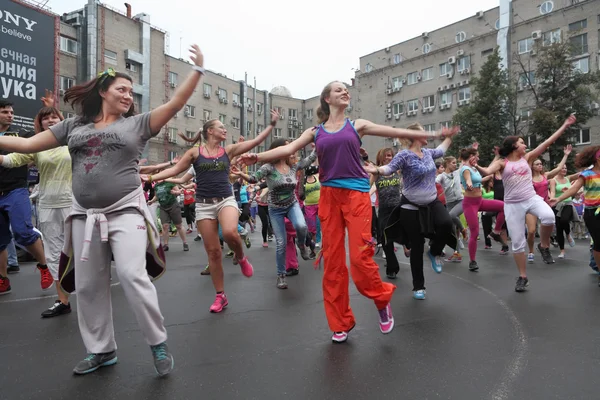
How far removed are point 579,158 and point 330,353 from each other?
516 centimetres

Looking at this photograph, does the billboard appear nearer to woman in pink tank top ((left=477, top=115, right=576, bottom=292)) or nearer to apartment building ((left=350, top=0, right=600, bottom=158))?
woman in pink tank top ((left=477, top=115, right=576, bottom=292))

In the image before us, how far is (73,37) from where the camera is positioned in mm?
36438

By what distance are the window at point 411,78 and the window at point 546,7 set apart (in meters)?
12.3

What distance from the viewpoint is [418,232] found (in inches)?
226

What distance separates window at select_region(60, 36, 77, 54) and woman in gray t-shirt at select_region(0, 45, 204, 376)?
3782 cm

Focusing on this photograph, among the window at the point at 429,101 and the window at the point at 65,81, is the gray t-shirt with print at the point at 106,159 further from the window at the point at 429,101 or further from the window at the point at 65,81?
the window at the point at 429,101

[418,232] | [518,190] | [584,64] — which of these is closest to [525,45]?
[584,64]

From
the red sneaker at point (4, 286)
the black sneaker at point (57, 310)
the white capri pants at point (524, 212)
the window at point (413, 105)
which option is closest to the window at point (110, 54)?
the window at point (413, 105)

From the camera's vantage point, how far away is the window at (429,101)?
47.1m

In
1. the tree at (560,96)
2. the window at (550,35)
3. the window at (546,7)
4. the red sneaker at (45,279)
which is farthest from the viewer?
the window at (546,7)

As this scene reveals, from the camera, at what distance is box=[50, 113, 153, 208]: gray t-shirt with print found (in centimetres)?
320

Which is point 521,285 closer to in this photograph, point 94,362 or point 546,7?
point 94,362

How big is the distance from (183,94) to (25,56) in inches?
1112

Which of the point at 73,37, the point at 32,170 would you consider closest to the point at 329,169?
the point at 32,170
